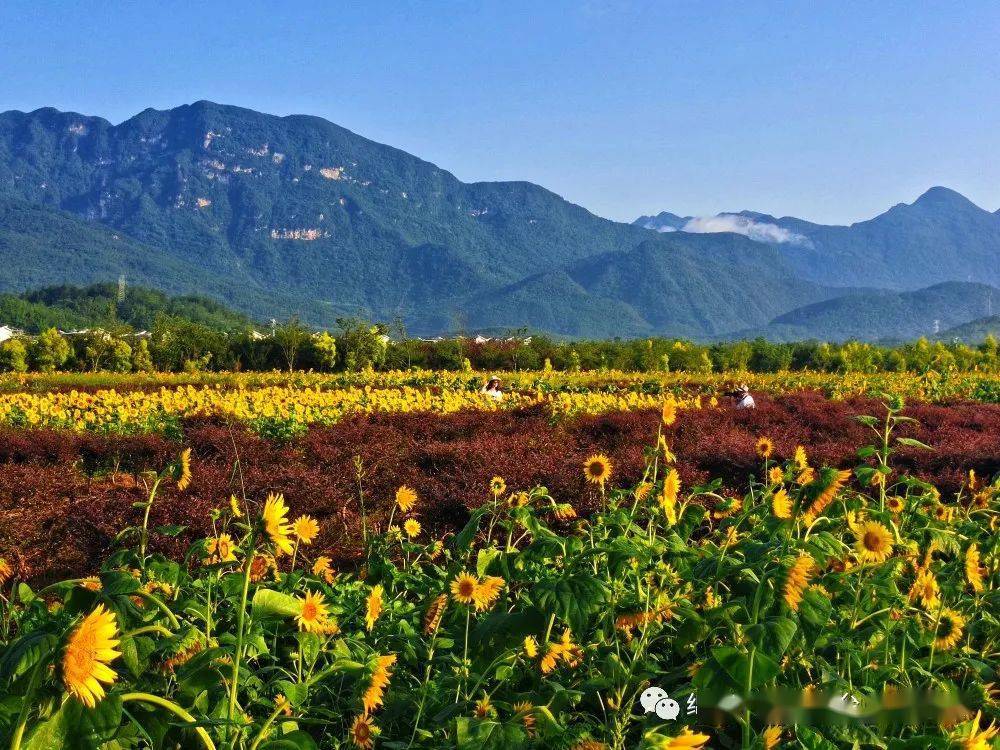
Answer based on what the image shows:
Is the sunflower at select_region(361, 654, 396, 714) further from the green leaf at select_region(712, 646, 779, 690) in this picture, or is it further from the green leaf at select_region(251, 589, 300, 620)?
the green leaf at select_region(712, 646, 779, 690)

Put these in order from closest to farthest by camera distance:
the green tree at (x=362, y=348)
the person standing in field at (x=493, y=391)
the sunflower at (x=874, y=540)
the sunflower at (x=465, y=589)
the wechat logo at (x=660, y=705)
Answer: the wechat logo at (x=660, y=705) → the sunflower at (x=874, y=540) → the sunflower at (x=465, y=589) → the person standing in field at (x=493, y=391) → the green tree at (x=362, y=348)

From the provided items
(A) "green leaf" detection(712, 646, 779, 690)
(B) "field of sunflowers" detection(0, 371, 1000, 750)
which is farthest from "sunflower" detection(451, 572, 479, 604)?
(A) "green leaf" detection(712, 646, 779, 690)

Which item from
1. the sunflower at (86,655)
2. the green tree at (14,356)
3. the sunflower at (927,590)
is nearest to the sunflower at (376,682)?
the sunflower at (86,655)

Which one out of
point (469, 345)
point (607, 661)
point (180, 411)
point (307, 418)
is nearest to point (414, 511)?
point (607, 661)

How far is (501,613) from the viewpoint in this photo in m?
1.75

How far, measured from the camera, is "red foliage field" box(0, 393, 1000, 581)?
367 centimetres

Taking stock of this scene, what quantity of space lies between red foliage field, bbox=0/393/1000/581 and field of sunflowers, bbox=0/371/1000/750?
27 millimetres

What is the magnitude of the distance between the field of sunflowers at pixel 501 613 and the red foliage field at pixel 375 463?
27 millimetres

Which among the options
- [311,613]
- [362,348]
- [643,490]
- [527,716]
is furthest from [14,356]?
[527,716]

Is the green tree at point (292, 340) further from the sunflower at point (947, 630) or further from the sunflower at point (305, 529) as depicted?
the sunflower at point (947, 630)

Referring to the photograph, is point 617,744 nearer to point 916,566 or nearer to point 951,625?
point 951,625

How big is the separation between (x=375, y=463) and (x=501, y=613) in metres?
3.18

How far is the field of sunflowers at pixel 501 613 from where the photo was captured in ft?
3.79

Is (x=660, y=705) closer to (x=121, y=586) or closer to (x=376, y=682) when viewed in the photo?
(x=376, y=682)
